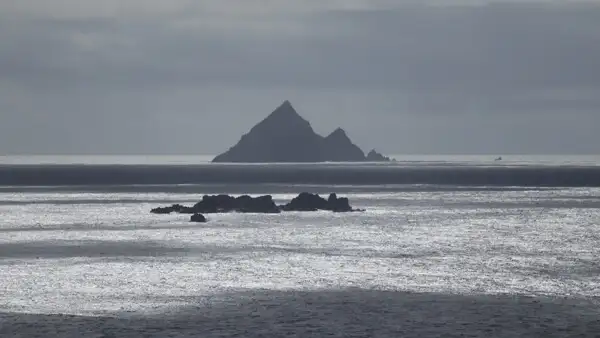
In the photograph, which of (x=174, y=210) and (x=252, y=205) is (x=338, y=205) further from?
(x=174, y=210)

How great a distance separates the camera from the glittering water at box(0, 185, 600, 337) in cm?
3856

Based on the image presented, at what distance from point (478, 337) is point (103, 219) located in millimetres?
71141

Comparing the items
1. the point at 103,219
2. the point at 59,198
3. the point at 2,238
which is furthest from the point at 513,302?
the point at 59,198

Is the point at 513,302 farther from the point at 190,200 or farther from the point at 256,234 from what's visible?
the point at 190,200

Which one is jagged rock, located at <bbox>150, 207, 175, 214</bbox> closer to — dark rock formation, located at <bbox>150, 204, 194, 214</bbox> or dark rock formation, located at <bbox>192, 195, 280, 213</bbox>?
dark rock formation, located at <bbox>150, 204, 194, 214</bbox>

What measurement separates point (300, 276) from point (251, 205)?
198ft

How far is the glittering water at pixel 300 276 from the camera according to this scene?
38.6 m

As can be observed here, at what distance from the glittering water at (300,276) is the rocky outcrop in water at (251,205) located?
9.06 m

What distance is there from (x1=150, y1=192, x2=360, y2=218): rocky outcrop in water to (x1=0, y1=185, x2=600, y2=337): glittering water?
29.7 ft

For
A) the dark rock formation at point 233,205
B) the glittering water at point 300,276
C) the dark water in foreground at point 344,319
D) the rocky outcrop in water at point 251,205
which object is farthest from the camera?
the rocky outcrop in water at point 251,205

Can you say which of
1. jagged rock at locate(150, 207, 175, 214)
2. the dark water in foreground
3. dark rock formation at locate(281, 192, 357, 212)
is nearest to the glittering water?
the dark water in foreground

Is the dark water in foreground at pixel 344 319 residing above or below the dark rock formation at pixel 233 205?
below

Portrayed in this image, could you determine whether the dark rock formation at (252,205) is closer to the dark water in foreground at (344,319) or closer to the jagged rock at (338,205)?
the jagged rock at (338,205)

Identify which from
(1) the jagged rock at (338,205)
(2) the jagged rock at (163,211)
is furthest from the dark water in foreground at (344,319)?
(1) the jagged rock at (338,205)
